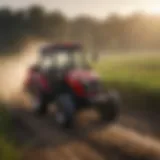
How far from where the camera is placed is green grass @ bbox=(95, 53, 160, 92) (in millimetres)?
1193

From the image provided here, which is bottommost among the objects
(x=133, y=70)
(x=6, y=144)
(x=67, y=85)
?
(x=6, y=144)

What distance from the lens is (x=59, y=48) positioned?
125 centimetres

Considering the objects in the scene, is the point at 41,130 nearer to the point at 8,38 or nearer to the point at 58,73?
the point at 58,73

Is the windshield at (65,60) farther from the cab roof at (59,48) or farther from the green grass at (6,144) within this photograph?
the green grass at (6,144)

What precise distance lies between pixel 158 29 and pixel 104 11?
0.19 metres

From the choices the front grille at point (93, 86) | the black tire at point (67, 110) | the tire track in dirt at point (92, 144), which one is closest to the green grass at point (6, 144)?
the tire track in dirt at point (92, 144)

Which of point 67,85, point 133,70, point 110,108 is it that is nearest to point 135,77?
point 133,70

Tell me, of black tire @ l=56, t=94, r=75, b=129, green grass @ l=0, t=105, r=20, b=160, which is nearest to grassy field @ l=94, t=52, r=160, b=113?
black tire @ l=56, t=94, r=75, b=129

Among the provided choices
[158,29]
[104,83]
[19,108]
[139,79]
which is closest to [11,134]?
[19,108]

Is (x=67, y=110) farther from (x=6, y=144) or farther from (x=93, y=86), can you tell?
(x=6, y=144)

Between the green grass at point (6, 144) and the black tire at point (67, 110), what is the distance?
180 millimetres

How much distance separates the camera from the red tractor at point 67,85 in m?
1.23

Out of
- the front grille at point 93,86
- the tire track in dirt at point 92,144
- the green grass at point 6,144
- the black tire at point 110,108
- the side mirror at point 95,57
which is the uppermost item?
the side mirror at point 95,57

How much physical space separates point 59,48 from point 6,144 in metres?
0.37
